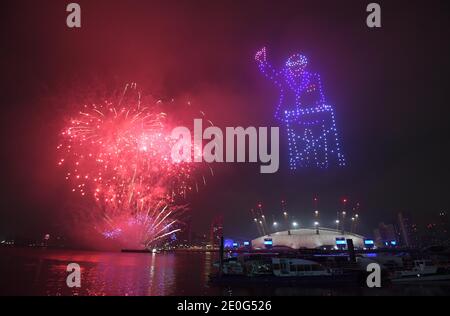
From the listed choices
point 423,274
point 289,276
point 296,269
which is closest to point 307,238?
point 423,274

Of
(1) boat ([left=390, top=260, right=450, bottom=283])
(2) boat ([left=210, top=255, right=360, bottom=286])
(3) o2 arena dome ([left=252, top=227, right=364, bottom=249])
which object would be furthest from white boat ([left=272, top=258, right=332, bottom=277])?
(3) o2 arena dome ([left=252, top=227, right=364, bottom=249])

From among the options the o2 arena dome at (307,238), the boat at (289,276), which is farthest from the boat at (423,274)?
the o2 arena dome at (307,238)

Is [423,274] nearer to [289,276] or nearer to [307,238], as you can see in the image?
[289,276]

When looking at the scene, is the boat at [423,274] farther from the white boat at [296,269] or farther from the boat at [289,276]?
the white boat at [296,269]
